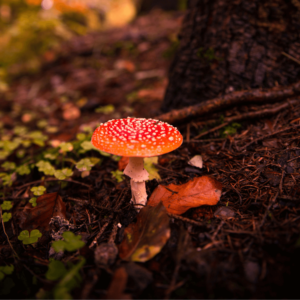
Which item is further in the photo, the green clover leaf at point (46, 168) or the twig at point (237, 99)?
the twig at point (237, 99)

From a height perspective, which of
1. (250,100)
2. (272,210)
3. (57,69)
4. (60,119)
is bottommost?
(60,119)

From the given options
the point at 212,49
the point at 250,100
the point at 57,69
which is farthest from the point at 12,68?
the point at 250,100

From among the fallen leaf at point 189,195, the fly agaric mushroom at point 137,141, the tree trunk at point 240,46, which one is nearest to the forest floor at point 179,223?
the fallen leaf at point 189,195

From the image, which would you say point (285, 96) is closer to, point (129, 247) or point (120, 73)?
point (129, 247)

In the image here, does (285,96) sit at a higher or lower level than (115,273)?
higher

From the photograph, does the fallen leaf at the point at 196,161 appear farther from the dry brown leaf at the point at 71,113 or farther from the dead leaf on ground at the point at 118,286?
the dry brown leaf at the point at 71,113

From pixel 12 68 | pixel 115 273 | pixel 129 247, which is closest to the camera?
pixel 115 273
